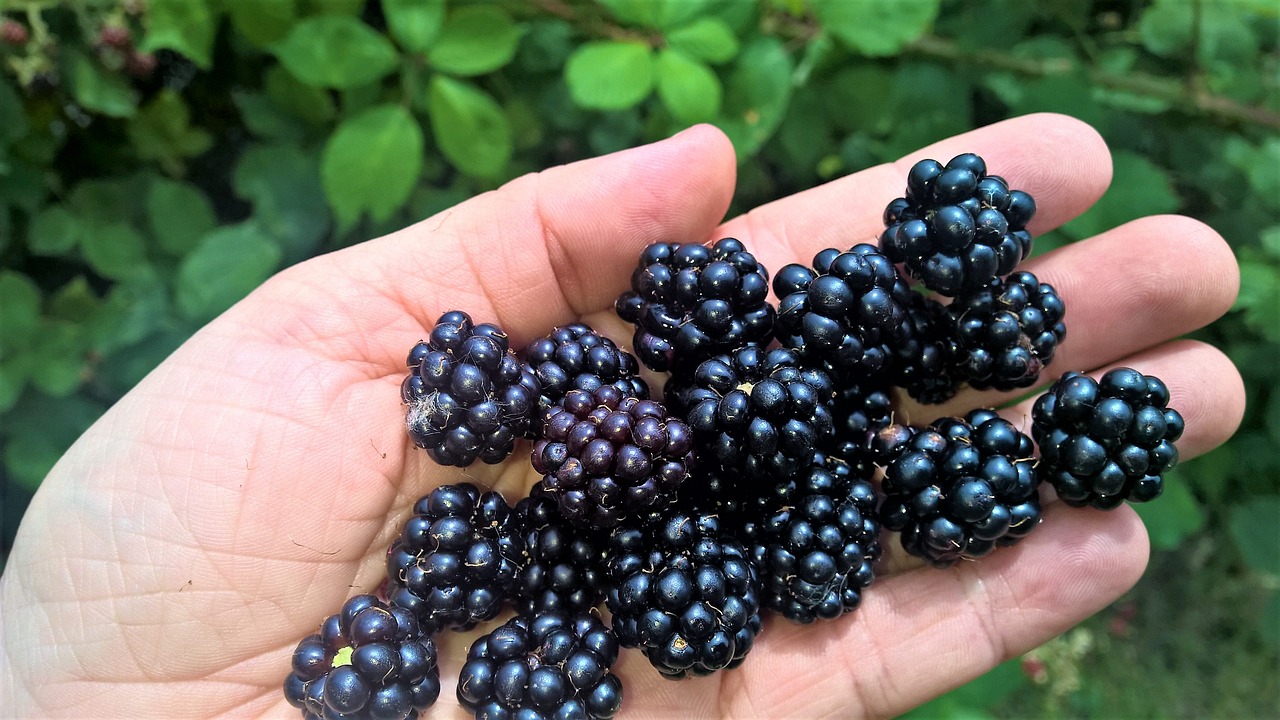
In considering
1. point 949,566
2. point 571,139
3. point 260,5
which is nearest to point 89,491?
point 260,5

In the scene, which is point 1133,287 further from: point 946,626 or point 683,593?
point 683,593

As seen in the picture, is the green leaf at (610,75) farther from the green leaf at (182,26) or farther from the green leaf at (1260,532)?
the green leaf at (1260,532)

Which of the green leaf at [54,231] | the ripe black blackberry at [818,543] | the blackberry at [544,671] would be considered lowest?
the blackberry at [544,671]

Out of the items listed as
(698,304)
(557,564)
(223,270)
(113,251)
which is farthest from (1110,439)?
(113,251)

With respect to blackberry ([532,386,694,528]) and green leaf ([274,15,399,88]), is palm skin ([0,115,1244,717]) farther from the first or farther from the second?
green leaf ([274,15,399,88])

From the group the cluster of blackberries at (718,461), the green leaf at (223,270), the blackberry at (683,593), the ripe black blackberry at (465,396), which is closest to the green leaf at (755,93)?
the cluster of blackberries at (718,461)

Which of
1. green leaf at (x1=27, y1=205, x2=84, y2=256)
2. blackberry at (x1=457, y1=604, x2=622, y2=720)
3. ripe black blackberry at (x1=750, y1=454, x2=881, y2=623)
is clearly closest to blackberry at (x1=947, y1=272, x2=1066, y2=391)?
ripe black blackberry at (x1=750, y1=454, x2=881, y2=623)

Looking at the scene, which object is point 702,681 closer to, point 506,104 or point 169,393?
point 169,393
